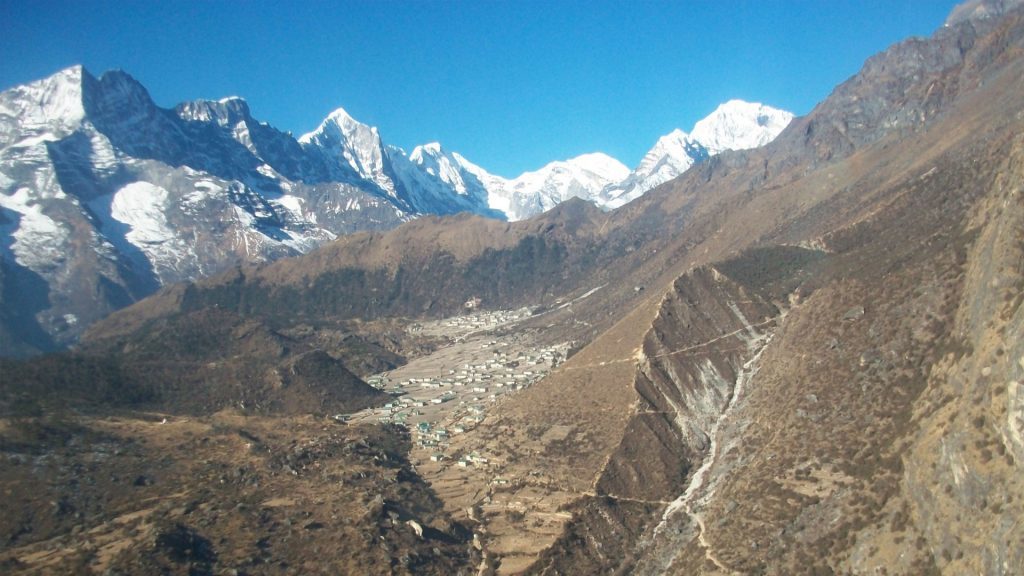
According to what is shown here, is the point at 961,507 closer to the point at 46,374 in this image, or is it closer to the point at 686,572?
the point at 686,572

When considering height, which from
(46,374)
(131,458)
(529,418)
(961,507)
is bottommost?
(961,507)

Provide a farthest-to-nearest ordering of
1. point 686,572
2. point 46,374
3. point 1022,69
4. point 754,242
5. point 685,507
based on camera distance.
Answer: point 754,242 → point 1022,69 → point 46,374 → point 685,507 → point 686,572

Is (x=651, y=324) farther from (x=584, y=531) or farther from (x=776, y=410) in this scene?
(x=584, y=531)

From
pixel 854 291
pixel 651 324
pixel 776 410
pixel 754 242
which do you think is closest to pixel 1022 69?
pixel 754 242

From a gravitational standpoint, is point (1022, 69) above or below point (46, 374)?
below

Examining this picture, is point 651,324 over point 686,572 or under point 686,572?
over

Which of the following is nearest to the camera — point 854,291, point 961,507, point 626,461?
point 961,507

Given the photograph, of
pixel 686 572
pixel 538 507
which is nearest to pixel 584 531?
pixel 538 507

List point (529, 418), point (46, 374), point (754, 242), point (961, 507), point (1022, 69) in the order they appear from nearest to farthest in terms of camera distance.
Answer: point (961, 507)
point (529, 418)
point (46, 374)
point (1022, 69)
point (754, 242)

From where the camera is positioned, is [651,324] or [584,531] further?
[651,324]
